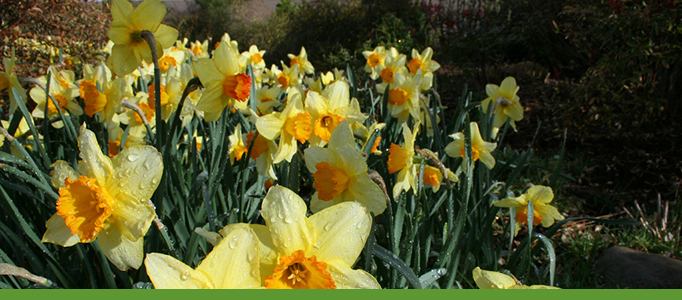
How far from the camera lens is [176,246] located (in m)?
1.61

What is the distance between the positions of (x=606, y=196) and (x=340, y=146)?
308cm

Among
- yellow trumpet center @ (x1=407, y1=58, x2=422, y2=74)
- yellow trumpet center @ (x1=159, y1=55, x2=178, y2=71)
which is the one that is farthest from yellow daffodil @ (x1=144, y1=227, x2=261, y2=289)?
yellow trumpet center @ (x1=407, y1=58, x2=422, y2=74)

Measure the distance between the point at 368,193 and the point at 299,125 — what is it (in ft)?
1.48

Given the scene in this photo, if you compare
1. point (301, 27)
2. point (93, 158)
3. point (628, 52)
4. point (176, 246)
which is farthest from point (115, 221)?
point (301, 27)

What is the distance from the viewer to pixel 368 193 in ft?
3.57

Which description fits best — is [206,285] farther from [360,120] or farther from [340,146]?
[360,120]

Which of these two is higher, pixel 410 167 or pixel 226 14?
pixel 410 167

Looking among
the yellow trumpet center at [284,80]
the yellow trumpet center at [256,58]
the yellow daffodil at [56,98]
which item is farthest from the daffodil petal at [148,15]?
the yellow trumpet center at [256,58]

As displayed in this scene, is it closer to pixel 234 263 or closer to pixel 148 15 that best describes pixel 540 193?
pixel 234 263

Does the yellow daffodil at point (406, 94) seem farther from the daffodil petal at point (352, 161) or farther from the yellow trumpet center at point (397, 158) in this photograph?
the daffodil petal at point (352, 161)

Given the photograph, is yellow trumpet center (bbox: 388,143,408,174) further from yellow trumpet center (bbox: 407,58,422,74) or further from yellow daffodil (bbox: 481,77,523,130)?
yellow trumpet center (bbox: 407,58,422,74)

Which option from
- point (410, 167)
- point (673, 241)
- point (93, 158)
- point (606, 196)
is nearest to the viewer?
point (93, 158)

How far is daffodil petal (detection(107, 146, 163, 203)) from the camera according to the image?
92 centimetres

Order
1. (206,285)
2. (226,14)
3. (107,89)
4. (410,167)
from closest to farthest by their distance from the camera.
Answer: (206,285), (410,167), (107,89), (226,14)
